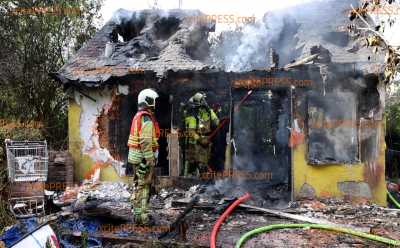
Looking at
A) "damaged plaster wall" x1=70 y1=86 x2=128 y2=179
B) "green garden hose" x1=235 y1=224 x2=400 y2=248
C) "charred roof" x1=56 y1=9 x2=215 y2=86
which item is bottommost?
"green garden hose" x1=235 y1=224 x2=400 y2=248

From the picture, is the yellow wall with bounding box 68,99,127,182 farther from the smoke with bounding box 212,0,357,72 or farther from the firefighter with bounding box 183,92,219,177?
the smoke with bounding box 212,0,357,72

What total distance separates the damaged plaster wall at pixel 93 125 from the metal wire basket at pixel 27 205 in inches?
82.9

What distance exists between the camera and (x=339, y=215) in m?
8.69

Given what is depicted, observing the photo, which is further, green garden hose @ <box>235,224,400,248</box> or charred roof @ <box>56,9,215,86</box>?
charred roof @ <box>56,9,215,86</box>

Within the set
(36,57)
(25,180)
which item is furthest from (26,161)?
(36,57)

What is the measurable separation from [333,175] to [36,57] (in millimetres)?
10983

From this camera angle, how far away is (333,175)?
980cm

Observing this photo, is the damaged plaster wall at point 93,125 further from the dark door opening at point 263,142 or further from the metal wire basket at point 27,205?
the dark door opening at point 263,142

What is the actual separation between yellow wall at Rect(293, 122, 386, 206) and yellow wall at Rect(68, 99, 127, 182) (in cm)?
430

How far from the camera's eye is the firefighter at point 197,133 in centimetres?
1055

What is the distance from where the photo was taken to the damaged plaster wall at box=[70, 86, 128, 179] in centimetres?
1093

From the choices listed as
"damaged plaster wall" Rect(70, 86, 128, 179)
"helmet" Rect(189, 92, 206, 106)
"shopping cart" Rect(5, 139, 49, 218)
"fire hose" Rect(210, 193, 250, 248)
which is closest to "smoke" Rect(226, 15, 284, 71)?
"helmet" Rect(189, 92, 206, 106)

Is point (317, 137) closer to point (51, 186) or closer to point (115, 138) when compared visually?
point (115, 138)

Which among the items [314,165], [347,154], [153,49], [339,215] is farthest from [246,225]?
[153,49]
